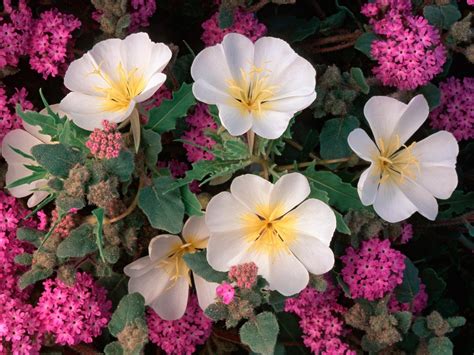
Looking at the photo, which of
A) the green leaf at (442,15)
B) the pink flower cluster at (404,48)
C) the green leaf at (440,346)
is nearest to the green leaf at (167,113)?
the pink flower cluster at (404,48)

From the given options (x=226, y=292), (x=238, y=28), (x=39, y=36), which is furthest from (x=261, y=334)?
(x=39, y=36)

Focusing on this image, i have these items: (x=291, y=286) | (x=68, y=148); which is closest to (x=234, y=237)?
(x=291, y=286)

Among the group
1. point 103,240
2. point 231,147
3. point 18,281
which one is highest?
point 231,147

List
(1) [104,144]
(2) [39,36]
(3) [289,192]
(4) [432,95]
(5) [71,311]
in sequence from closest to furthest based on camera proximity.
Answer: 1. (1) [104,144]
2. (3) [289,192]
3. (5) [71,311]
4. (2) [39,36]
5. (4) [432,95]

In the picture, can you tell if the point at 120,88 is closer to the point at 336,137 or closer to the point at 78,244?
the point at 78,244

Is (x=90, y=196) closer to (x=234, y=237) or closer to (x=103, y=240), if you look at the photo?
(x=103, y=240)

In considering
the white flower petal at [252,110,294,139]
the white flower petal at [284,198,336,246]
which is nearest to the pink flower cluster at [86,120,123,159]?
the white flower petal at [252,110,294,139]

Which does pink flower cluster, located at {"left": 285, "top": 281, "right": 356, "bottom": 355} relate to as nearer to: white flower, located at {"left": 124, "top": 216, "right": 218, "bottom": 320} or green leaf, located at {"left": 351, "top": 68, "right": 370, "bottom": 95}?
white flower, located at {"left": 124, "top": 216, "right": 218, "bottom": 320}
